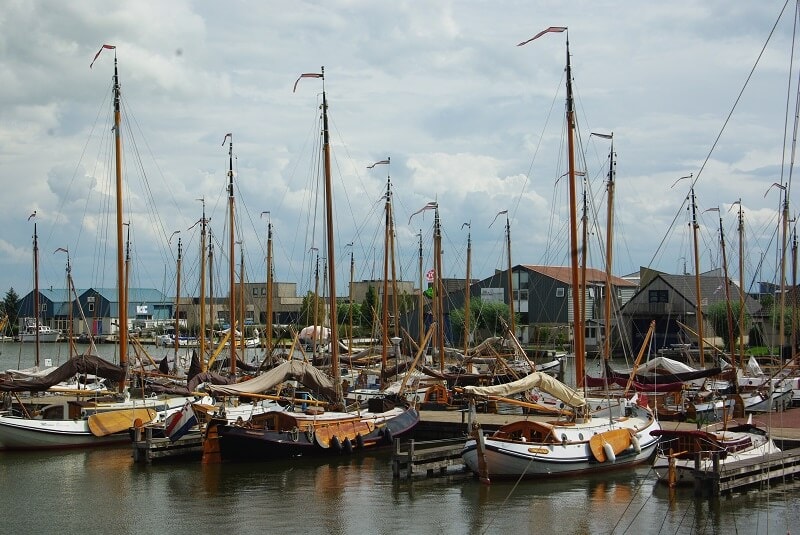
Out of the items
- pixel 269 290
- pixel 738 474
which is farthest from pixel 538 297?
pixel 738 474

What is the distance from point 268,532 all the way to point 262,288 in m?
147

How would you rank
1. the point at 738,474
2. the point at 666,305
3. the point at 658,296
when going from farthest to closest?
the point at 658,296, the point at 666,305, the point at 738,474

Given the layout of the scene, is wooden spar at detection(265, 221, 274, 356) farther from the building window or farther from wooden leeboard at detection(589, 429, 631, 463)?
the building window

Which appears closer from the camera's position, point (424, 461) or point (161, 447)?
point (424, 461)

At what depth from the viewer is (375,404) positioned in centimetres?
4716

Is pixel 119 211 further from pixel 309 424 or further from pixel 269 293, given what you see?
pixel 269 293

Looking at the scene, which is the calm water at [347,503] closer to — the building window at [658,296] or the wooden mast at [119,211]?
the wooden mast at [119,211]

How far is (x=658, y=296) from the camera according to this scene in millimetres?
109875

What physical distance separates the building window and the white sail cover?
7441 cm

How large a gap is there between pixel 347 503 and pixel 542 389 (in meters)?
9.03

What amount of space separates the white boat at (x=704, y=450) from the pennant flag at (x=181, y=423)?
61.2 feet

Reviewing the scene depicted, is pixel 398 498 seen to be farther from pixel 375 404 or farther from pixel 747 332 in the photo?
pixel 747 332

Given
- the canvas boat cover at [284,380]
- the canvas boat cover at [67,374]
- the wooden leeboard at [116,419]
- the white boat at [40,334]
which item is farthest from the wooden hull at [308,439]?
the white boat at [40,334]

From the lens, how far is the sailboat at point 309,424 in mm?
40062
